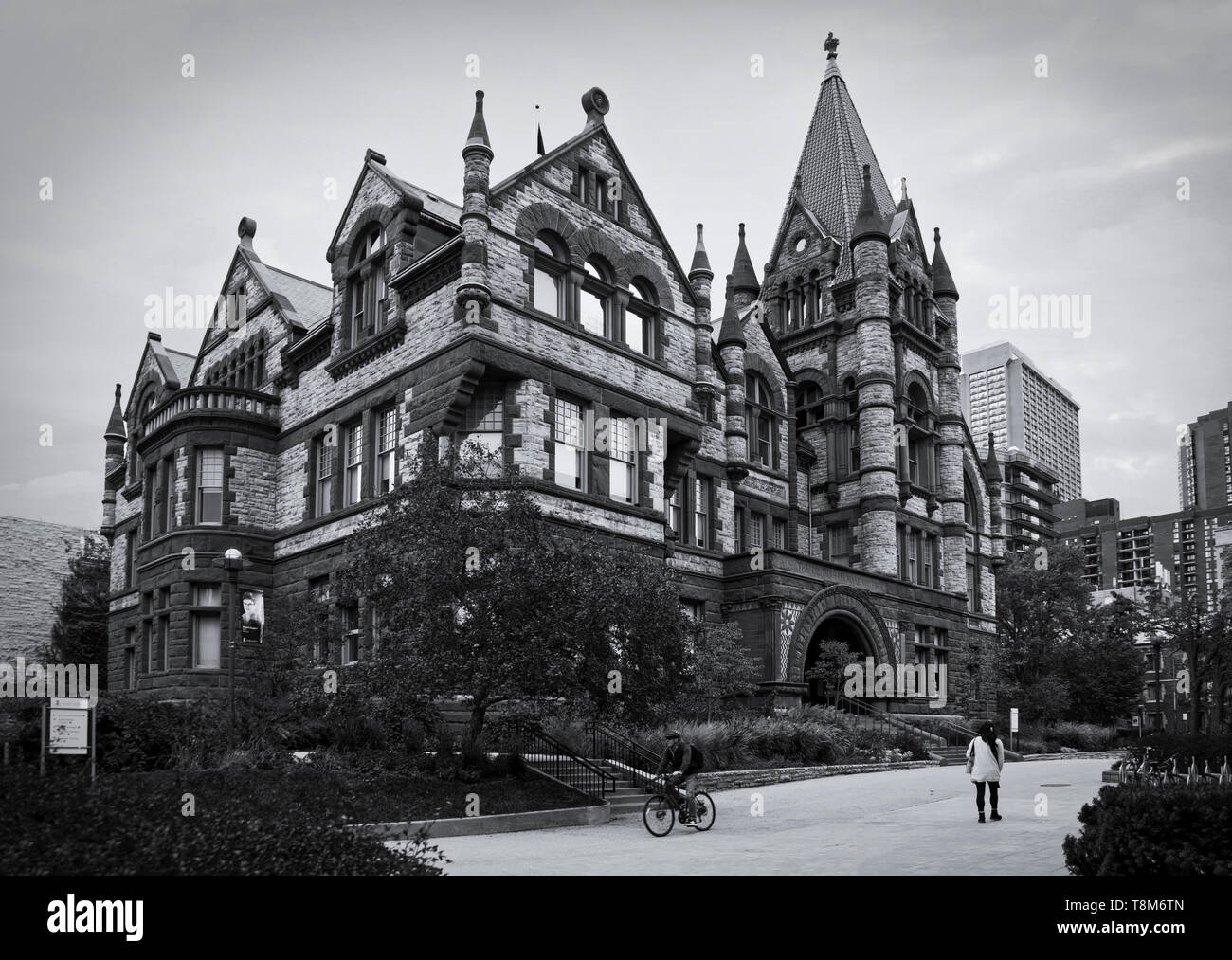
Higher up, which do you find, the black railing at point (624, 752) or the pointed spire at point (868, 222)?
the pointed spire at point (868, 222)

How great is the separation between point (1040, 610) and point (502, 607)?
42101mm

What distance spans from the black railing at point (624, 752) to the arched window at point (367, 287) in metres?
13.0

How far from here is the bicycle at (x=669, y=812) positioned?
1689 cm

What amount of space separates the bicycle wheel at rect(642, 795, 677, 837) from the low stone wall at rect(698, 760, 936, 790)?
433 cm

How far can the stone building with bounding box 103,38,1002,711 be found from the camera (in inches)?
1109

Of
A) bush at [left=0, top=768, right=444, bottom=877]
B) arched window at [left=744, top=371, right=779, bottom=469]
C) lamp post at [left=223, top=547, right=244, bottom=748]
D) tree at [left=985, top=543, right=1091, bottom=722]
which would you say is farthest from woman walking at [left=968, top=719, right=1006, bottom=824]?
tree at [left=985, top=543, right=1091, bottom=722]

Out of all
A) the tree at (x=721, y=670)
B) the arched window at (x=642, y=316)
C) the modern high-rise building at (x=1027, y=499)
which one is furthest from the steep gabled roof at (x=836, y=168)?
the modern high-rise building at (x=1027, y=499)

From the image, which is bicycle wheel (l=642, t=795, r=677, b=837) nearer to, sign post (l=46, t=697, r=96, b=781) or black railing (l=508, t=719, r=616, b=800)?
black railing (l=508, t=719, r=616, b=800)

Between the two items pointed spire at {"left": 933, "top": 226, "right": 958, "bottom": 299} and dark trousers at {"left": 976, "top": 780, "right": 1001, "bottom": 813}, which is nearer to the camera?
dark trousers at {"left": 976, "top": 780, "right": 1001, "bottom": 813}

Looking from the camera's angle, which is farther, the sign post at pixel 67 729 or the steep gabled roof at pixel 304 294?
the steep gabled roof at pixel 304 294

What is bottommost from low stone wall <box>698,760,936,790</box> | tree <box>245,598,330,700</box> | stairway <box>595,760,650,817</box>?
low stone wall <box>698,760,936,790</box>

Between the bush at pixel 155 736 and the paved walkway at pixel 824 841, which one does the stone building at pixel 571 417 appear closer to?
the bush at pixel 155 736
